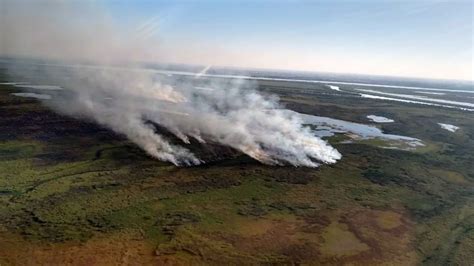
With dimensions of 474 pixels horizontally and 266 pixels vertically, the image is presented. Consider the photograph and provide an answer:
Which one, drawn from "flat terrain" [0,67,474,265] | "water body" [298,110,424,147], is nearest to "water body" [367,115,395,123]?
"water body" [298,110,424,147]

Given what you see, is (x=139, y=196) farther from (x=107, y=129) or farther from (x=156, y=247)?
(x=107, y=129)

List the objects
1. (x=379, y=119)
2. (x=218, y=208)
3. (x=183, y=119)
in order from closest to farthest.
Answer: (x=218, y=208)
(x=183, y=119)
(x=379, y=119)

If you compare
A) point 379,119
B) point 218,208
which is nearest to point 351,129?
point 379,119

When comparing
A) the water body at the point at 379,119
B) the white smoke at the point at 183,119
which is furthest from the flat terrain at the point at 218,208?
the water body at the point at 379,119

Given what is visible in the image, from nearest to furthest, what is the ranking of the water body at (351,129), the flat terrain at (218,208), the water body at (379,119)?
the flat terrain at (218,208), the water body at (351,129), the water body at (379,119)

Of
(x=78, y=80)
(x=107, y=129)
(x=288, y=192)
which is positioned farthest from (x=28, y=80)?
(x=288, y=192)

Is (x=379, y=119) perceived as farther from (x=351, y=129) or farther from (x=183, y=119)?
(x=183, y=119)

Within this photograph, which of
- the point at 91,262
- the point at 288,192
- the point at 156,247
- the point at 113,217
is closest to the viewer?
the point at 91,262

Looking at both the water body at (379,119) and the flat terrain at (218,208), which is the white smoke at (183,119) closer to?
the flat terrain at (218,208)
